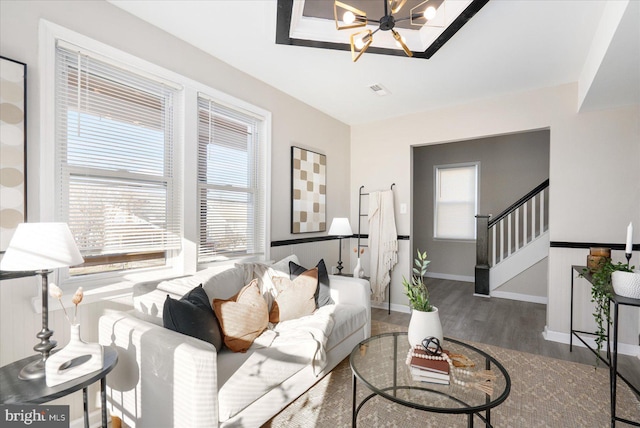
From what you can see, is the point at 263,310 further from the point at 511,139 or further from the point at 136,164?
the point at 511,139

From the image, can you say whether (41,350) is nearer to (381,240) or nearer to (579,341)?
(381,240)

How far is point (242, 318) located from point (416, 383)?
1105 millimetres

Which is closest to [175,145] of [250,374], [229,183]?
[229,183]

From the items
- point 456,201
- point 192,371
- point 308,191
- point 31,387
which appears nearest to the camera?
point 31,387

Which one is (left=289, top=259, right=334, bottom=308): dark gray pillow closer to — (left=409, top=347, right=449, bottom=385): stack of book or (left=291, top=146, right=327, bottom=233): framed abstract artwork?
(left=291, top=146, right=327, bottom=233): framed abstract artwork

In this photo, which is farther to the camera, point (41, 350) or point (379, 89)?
point (379, 89)

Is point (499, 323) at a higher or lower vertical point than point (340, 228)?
lower

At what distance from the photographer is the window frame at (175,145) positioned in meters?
1.74

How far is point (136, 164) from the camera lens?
221 centimetres

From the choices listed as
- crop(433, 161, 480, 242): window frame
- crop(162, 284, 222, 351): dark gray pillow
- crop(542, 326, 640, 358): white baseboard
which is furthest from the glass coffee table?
crop(433, 161, 480, 242): window frame

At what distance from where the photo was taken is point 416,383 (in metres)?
1.54

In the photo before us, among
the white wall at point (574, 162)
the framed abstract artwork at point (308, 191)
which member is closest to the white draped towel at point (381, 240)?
the framed abstract artwork at point (308, 191)

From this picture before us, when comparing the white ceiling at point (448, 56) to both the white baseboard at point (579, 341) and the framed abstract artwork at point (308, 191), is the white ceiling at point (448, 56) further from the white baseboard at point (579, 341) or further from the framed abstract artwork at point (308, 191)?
the white baseboard at point (579, 341)

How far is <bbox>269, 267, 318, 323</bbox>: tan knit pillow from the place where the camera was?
2449mm
